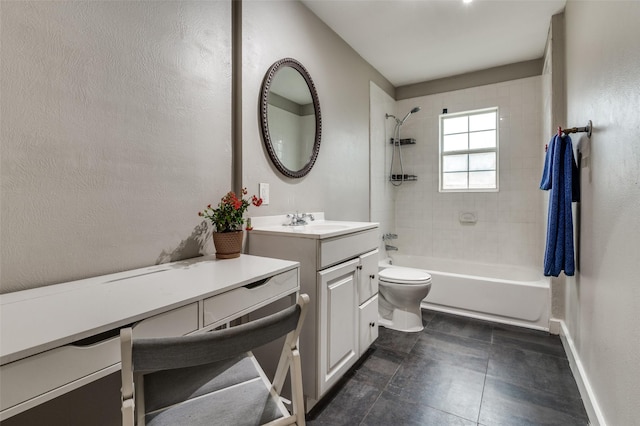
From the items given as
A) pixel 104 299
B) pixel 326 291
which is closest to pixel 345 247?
pixel 326 291

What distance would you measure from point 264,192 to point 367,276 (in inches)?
34.2

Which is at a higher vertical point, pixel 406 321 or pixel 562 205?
pixel 562 205

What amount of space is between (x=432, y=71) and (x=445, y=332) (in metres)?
2.69

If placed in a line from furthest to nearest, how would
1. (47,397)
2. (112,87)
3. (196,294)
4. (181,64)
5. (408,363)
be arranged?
(408,363) → (181,64) → (112,87) → (196,294) → (47,397)

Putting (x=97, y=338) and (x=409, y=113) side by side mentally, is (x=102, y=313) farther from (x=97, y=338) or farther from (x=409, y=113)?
(x=409, y=113)

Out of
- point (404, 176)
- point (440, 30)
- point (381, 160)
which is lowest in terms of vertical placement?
point (404, 176)

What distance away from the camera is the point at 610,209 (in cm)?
125

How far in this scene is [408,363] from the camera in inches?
78.3

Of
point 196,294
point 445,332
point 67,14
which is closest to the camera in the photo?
point 196,294

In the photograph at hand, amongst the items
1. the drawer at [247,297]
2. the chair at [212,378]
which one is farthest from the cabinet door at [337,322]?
the chair at [212,378]

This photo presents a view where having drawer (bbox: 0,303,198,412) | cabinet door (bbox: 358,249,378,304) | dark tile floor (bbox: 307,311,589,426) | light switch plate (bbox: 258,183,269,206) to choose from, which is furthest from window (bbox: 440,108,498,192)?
drawer (bbox: 0,303,198,412)

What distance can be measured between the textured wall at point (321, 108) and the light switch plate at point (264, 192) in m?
0.03

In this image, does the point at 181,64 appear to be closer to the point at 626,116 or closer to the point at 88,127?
the point at 88,127

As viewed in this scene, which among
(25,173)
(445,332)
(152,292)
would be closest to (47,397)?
(152,292)
